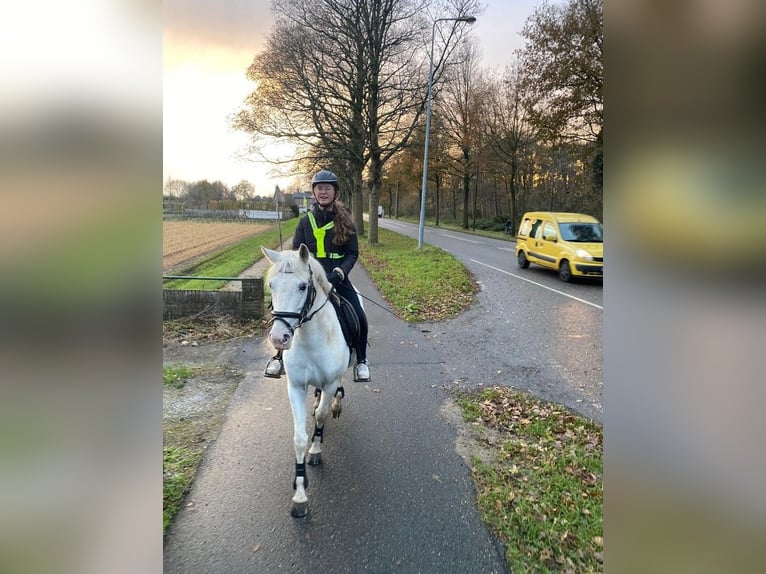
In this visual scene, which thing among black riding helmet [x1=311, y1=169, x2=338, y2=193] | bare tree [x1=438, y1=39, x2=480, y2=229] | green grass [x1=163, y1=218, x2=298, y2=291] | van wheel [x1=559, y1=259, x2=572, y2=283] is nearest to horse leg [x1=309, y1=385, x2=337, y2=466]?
black riding helmet [x1=311, y1=169, x2=338, y2=193]

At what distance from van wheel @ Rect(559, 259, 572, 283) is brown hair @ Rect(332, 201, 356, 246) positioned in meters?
10.2

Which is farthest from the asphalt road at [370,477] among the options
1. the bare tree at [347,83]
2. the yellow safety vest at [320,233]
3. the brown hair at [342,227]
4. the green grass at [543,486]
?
the bare tree at [347,83]

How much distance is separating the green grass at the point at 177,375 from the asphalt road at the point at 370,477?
831 mm

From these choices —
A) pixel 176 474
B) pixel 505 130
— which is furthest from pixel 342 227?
pixel 505 130

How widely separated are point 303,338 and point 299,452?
0.87 m

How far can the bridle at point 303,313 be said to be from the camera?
288 cm

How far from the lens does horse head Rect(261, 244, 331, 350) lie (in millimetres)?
2840

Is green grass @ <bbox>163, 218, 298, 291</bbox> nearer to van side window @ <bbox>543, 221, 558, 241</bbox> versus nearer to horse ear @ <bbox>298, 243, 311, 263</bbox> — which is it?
horse ear @ <bbox>298, 243, 311, 263</bbox>

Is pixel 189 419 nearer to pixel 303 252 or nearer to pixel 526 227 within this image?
pixel 303 252

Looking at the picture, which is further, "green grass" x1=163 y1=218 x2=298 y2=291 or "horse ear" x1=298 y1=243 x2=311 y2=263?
"green grass" x1=163 y1=218 x2=298 y2=291

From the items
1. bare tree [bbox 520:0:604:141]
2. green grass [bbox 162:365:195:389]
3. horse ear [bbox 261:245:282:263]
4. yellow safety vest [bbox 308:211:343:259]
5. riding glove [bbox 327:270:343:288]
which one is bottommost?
green grass [bbox 162:365:195:389]
